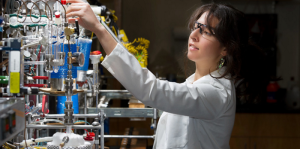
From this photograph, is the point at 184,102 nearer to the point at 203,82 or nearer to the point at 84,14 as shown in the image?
the point at 203,82

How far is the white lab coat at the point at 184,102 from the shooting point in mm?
907

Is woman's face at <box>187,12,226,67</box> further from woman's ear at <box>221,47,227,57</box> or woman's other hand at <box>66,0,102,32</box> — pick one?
woman's other hand at <box>66,0,102,32</box>

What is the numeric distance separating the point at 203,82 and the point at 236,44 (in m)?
0.18

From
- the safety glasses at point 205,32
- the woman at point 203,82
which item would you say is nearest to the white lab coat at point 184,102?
the woman at point 203,82

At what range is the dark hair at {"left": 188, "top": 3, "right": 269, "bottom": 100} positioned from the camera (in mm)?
1132

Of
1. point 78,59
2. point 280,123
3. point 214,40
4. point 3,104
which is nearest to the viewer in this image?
point 3,104

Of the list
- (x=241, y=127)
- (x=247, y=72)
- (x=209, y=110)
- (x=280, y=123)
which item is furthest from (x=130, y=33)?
(x=209, y=110)

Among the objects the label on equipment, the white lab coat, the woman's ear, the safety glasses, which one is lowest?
the white lab coat

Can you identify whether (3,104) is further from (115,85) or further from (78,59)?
(115,85)

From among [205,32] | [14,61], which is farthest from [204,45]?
[14,61]

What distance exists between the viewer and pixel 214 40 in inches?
44.6

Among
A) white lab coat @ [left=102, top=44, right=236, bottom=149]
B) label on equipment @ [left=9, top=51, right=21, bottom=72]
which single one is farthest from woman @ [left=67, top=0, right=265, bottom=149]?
label on equipment @ [left=9, top=51, right=21, bottom=72]

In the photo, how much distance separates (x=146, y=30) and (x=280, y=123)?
1.71 metres

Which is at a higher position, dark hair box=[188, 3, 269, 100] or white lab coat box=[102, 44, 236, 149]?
dark hair box=[188, 3, 269, 100]
